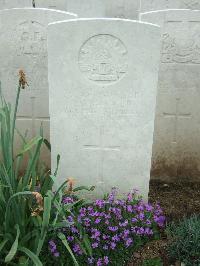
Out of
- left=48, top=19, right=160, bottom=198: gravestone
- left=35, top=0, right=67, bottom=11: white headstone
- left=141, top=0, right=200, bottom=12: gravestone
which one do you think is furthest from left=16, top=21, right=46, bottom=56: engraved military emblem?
left=35, top=0, right=67, bottom=11: white headstone

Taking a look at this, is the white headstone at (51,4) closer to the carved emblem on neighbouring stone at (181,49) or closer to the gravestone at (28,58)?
the gravestone at (28,58)

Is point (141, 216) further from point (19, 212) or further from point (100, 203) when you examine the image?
point (19, 212)

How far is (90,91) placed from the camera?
2830 mm

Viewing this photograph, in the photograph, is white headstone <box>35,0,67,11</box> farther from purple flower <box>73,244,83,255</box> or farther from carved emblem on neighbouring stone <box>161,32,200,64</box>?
purple flower <box>73,244,83,255</box>

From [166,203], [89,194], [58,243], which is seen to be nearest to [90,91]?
[89,194]

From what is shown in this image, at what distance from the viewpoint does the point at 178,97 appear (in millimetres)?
3715

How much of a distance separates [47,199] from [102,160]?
0.92 metres

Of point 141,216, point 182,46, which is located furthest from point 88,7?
point 141,216

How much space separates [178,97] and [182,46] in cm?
46

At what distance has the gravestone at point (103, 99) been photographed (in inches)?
106

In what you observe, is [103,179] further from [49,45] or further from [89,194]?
[49,45]

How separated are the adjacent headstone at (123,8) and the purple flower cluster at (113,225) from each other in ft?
6.88

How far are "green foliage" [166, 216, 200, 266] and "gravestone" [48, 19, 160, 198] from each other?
50 centimetres

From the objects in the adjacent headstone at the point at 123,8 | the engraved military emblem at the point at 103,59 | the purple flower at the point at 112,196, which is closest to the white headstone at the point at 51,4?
the adjacent headstone at the point at 123,8
